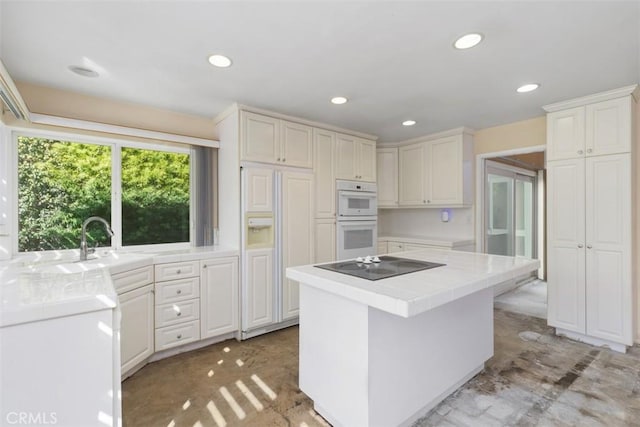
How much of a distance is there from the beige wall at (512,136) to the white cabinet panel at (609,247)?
29.9 inches

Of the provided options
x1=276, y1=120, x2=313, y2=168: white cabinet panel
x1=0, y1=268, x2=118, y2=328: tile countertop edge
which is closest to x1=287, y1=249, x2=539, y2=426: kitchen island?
x1=0, y1=268, x2=118, y2=328: tile countertop edge

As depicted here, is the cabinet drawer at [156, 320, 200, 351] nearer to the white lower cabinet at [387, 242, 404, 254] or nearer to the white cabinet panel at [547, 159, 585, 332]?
the white lower cabinet at [387, 242, 404, 254]

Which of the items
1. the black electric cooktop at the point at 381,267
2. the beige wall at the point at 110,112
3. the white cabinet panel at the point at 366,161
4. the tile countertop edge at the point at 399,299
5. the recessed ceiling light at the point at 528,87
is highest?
the recessed ceiling light at the point at 528,87

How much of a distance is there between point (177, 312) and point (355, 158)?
2680mm

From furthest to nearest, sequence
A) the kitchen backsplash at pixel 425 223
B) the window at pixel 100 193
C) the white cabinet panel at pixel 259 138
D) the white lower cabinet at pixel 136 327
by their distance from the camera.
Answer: the kitchen backsplash at pixel 425 223 → the white cabinet panel at pixel 259 138 → the window at pixel 100 193 → the white lower cabinet at pixel 136 327

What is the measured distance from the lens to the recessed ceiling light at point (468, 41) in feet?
6.00

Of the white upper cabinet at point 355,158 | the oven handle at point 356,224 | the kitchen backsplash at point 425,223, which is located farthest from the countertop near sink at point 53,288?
the kitchen backsplash at point 425,223

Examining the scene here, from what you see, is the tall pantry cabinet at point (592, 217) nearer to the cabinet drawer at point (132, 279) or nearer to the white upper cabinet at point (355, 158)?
the white upper cabinet at point (355, 158)

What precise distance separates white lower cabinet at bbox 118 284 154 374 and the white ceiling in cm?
171

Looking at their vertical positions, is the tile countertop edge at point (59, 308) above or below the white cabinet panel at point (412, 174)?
below

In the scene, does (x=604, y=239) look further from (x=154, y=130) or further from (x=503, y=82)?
(x=154, y=130)

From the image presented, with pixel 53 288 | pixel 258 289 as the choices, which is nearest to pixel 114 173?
pixel 258 289

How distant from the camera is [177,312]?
2674mm

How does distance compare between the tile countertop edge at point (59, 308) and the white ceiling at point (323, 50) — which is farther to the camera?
the white ceiling at point (323, 50)
